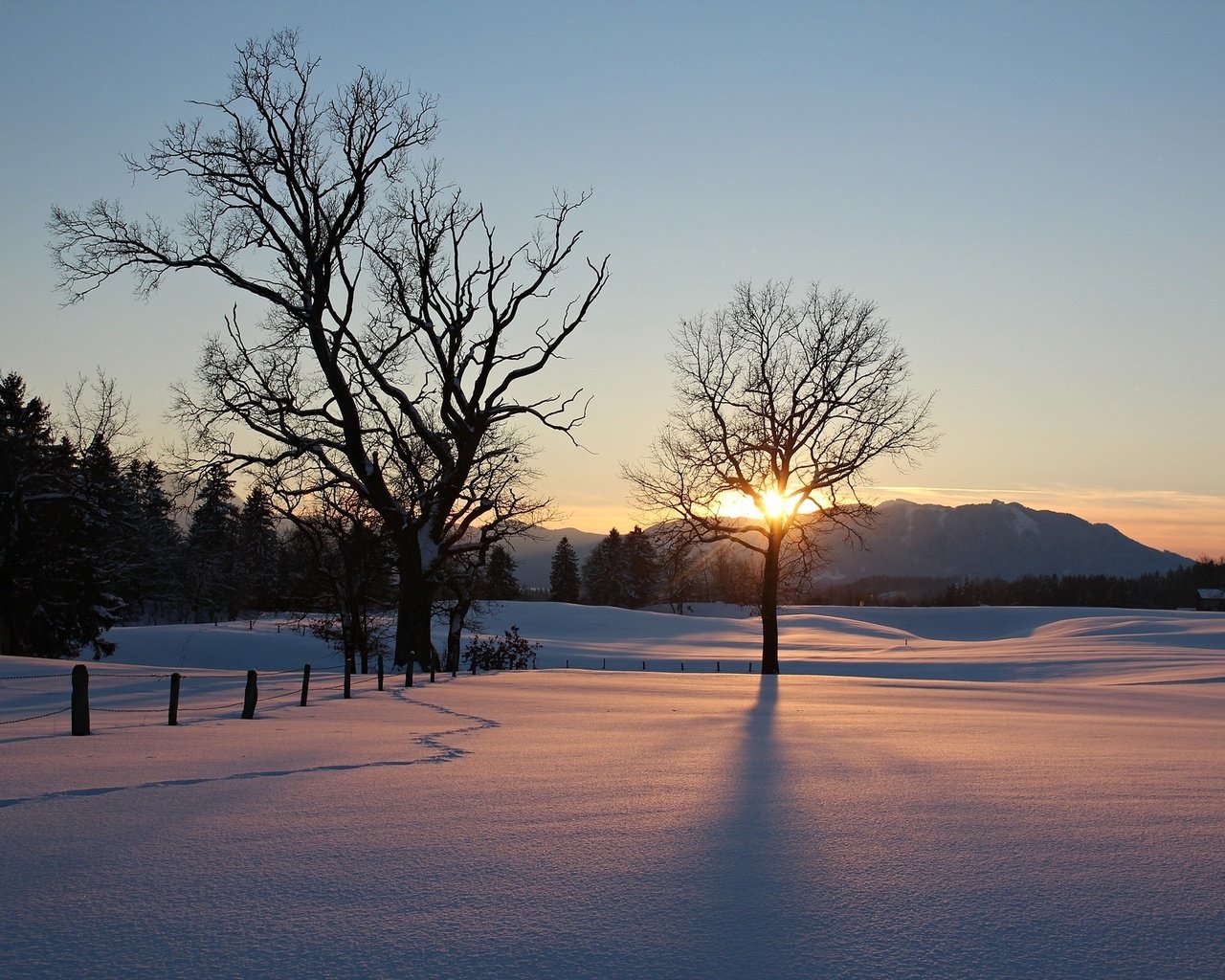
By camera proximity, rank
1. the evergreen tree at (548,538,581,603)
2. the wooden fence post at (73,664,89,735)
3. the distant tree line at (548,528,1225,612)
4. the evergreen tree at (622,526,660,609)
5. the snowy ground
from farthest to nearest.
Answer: the evergreen tree at (548,538,581,603)
the distant tree line at (548,528,1225,612)
the evergreen tree at (622,526,660,609)
the wooden fence post at (73,664,89,735)
the snowy ground

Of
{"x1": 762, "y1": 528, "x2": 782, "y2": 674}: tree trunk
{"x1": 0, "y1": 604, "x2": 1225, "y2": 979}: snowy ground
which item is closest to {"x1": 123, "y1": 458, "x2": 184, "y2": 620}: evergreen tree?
{"x1": 762, "y1": 528, "x2": 782, "y2": 674}: tree trunk

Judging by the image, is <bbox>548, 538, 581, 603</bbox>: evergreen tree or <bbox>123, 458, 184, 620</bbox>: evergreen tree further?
<bbox>548, 538, 581, 603</bbox>: evergreen tree

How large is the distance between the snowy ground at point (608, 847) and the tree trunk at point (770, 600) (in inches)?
617

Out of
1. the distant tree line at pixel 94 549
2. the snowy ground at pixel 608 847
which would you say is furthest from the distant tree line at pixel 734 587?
the snowy ground at pixel 608 847

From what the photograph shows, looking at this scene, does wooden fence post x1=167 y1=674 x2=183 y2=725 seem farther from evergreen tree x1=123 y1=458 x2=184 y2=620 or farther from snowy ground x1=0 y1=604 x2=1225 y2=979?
evergreen tree x1=123 y1=458 x2=184 y2=620

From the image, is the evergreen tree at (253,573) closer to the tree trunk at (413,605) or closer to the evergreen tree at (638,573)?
the evergreen tree at (638,573)

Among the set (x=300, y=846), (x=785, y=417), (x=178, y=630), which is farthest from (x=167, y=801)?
(x=178, y=630)

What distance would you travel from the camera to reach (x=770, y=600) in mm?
30625

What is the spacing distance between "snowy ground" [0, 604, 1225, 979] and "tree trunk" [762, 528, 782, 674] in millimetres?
15665

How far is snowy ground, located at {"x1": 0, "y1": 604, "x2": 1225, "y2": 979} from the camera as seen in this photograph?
14.2ft

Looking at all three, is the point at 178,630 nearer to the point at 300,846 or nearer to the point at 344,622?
the point at 344,622

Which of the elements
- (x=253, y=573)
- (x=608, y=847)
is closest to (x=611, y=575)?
(x=253, y=573)

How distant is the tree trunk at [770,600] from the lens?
30.2 m

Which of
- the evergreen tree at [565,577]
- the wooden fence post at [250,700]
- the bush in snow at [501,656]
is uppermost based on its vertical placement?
the evergreen tree at [565,577]
